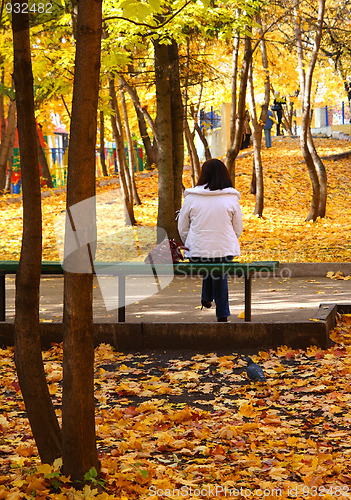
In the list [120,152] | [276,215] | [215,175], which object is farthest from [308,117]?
[215,175]

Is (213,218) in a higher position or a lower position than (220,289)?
higher

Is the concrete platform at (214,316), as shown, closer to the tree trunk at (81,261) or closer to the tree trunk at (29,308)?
the tree trunk at (29,308)

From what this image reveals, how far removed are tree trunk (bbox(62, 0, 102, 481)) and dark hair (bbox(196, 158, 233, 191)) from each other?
3.66 meters

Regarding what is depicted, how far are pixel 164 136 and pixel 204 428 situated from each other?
8226mm

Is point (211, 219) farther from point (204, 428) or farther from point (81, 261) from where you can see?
point (81, 261)

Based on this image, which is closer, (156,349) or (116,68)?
(156,349)

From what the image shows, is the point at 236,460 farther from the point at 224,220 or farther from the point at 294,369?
the point at 224,220

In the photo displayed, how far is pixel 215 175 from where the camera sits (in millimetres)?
7355

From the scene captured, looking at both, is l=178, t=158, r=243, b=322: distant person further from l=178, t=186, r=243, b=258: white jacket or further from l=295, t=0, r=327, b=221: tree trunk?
l=295, t=0, r=327, b=221: tree trunk

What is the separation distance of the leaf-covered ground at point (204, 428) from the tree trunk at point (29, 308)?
0.23 m

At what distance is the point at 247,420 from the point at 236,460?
32.5 inches

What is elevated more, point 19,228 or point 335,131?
point 335,131

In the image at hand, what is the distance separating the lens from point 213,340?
7.16 m

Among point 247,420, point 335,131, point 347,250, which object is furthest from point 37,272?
point 335,131
